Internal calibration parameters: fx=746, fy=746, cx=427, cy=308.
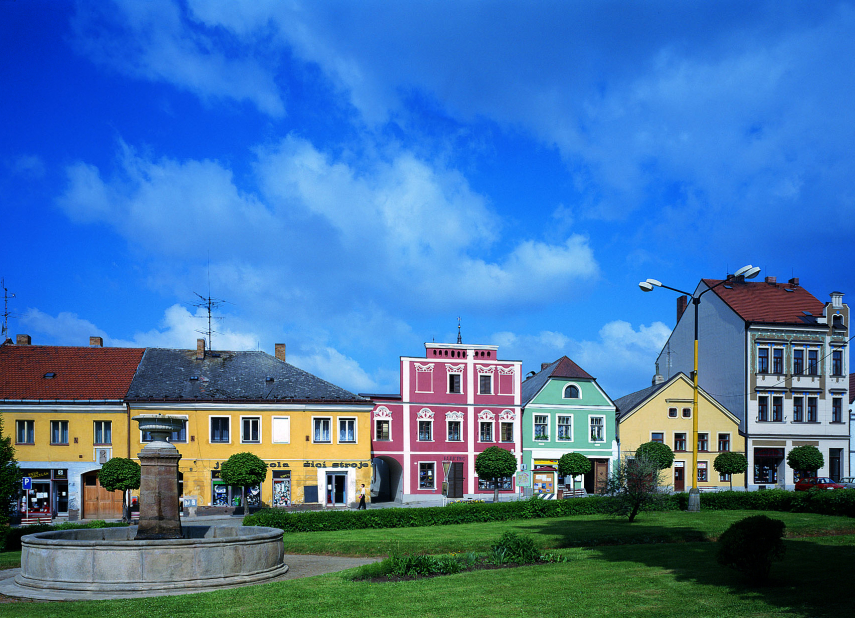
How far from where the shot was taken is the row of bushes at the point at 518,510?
31.3m

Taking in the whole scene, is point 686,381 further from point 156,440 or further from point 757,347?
point 156,440

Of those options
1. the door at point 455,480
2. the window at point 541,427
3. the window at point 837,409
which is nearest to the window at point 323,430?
the door at point 455,480

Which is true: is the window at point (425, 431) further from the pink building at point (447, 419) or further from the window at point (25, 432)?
the window at point (25, 432)

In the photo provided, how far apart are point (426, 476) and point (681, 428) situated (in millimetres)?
20595

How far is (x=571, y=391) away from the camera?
5791 cm

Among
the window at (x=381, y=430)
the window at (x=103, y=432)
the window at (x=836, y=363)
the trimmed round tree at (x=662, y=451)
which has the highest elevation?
the window at (x=836, y=363)

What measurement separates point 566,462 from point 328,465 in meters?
16.7

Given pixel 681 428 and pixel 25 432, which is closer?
pixel 25 432

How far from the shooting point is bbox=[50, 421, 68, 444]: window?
46125 millimetres

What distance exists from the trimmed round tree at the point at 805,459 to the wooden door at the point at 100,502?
4755 centimetres

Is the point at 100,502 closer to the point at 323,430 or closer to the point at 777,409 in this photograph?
the point at 323,430

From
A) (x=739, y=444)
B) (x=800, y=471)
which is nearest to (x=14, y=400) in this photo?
(x=739, y=444)

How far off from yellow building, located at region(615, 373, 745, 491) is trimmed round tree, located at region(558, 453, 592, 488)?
613 centimetres

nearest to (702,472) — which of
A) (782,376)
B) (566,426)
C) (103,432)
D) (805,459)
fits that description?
(805,459)
